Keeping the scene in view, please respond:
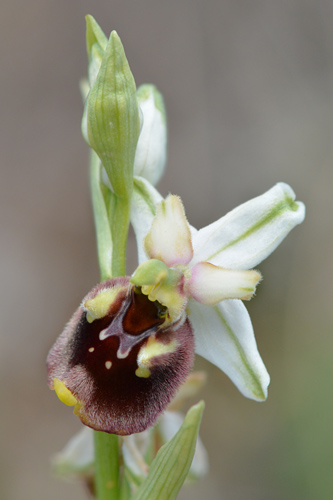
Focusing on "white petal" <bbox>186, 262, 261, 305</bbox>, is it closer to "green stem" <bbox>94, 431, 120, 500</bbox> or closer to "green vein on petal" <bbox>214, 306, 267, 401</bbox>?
"green vein on petal" <bbox>214, 306, 267, 401</bbox>

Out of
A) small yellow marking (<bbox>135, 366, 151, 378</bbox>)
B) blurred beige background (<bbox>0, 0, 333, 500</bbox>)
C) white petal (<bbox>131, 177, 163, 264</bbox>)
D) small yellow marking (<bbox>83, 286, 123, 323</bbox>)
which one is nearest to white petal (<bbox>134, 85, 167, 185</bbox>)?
white petal (<bbox>131, 177, 163, 264</bbox>)

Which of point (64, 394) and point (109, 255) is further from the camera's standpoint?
point (109, 255)

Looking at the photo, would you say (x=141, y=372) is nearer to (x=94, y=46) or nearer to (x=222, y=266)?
(x=222, y=266)

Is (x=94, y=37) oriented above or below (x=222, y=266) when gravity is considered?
above

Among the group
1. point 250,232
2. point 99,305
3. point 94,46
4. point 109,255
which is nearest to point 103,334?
point 99,305

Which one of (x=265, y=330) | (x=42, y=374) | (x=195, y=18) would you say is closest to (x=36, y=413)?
(x=42, y=374)

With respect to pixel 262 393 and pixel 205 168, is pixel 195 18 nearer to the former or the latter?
pixel 205 168
